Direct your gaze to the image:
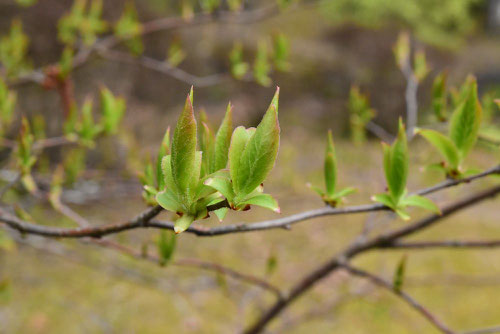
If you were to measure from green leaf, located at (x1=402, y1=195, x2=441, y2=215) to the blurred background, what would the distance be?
8cm

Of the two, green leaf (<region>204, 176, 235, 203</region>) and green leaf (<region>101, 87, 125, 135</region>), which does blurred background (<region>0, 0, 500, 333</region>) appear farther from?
green leaf (<region>101, 87, 125, 135</region>)

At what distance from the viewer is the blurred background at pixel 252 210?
1.13m

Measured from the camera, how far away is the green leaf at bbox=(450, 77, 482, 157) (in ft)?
0.91

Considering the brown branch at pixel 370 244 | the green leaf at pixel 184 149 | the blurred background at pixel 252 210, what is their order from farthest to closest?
the blurred background at pixel 252 210 < the brown branch at pixel 370 244 < the green leaf at pixel 184 149

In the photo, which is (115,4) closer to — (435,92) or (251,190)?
(435,92)

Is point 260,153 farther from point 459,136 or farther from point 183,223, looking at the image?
point 459,136

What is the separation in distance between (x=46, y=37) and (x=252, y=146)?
1720 mm

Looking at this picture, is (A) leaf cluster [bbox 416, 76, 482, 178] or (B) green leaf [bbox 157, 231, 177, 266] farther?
(B) green leaf [bbox 157, 231, 177, 266]

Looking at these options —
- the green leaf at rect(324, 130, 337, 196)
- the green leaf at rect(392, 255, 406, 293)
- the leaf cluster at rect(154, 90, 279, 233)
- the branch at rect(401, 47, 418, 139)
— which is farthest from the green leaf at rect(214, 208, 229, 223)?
the branch at rect(401, 47, 418, 139)

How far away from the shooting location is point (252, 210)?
73.9 inches

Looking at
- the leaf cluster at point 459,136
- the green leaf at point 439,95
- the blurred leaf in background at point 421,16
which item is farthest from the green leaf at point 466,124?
the blurred leaf in background at point 421,16

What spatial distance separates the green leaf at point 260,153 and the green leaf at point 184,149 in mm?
25

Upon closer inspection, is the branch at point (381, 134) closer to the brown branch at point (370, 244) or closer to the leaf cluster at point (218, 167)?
the brown branch at point (370, 244)

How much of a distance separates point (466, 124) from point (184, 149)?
206 mm
